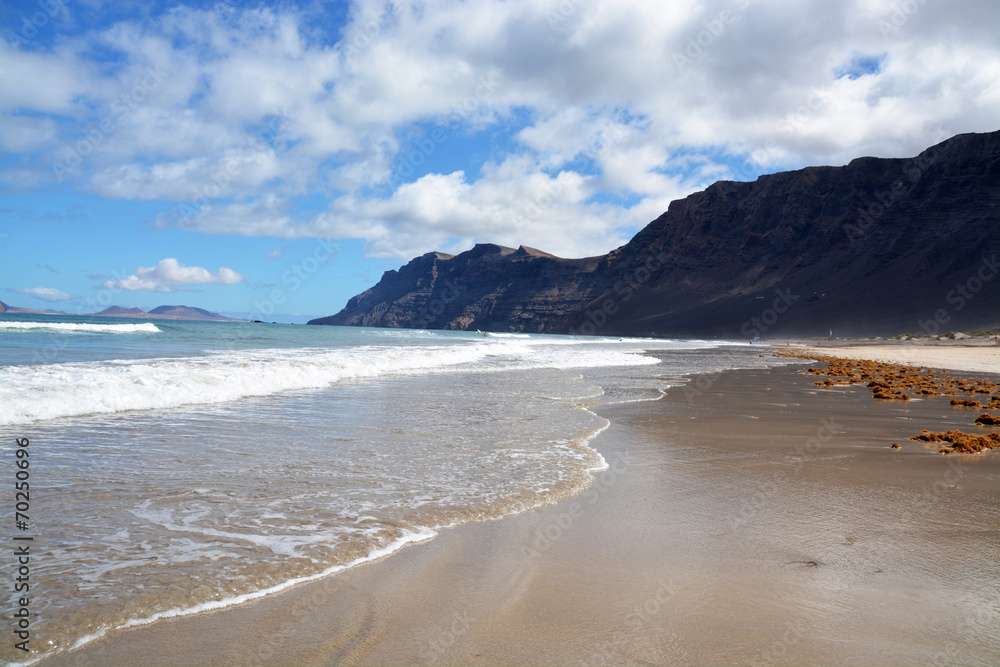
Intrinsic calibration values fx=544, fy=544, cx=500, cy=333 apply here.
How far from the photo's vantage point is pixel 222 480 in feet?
16.4

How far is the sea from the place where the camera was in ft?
10.0

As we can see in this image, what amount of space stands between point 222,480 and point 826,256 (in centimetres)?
13270

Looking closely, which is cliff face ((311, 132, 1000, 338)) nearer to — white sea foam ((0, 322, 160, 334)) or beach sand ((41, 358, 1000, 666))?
beach sand ((41, 358, 1000, 666))

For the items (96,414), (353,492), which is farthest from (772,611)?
(96,414)

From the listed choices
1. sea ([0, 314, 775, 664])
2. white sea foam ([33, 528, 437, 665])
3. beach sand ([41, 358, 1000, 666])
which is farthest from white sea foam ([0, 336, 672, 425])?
beach sand ([41, 358, 1000, 666])

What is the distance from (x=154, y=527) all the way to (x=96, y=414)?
5.66 metres

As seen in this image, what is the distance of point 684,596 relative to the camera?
3.02 meters

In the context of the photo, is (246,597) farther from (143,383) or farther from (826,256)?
(826,256)

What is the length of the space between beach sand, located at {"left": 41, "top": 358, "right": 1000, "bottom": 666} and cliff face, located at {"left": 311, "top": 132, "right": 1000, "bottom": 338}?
278 feet

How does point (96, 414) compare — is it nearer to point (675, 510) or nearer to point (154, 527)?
point (154, 527)

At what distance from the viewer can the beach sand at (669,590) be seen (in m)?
2.50

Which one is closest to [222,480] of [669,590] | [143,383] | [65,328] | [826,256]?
[669,590]

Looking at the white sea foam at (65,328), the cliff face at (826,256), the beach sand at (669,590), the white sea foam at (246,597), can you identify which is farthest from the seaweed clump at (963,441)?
the cliff face at (826,256)

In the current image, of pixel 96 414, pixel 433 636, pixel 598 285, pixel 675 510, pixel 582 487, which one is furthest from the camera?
pixel 598 285
